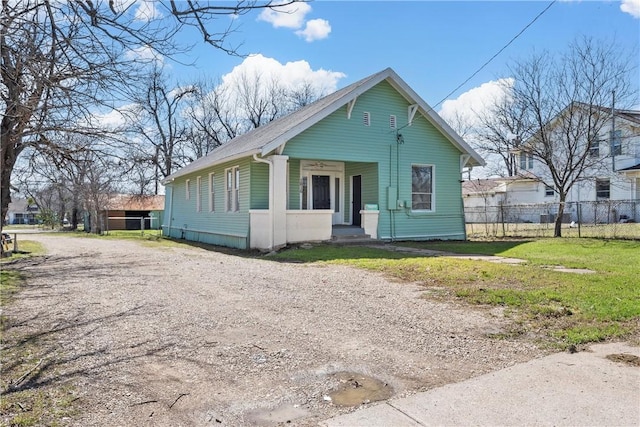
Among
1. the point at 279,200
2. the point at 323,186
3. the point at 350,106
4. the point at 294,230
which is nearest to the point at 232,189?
the point at 323,186

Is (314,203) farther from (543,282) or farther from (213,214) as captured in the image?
(543,282)

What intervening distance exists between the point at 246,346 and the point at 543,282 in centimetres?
514

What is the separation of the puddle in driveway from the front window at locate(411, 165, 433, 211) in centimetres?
1351

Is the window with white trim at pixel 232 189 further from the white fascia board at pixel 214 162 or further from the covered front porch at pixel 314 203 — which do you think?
the covered front porch at pixel 314 203

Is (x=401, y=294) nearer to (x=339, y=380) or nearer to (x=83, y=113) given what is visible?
(x=339, y=380)

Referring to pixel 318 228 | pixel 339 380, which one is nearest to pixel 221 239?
pixel 318 228

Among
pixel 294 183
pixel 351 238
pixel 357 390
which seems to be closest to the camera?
pixel 357 390

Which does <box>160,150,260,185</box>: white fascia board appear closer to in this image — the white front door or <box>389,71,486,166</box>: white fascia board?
the white front door

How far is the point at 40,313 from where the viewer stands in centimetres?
598

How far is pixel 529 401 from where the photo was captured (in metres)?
3.18

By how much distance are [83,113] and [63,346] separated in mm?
3477

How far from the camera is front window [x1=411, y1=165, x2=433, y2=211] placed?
16875 millimetres

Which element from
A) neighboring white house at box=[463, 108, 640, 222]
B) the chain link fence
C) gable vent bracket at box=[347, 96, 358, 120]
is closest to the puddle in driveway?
gable vent bracket at box=[347, 96, 358, 120]

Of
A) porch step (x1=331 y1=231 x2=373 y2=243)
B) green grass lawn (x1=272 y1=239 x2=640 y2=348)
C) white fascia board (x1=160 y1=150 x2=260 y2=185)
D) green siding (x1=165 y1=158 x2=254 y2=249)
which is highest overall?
white fascia board (x1=160 y1=150 x2=260 y2=185)
